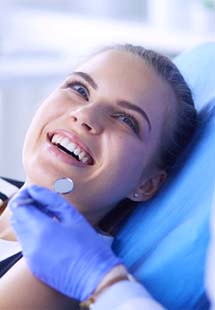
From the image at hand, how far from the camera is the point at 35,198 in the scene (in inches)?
38.4

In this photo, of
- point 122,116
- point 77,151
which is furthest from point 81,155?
A: point 122,116

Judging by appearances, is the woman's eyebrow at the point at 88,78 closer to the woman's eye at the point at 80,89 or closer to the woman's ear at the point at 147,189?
the woman's eye at the point at 80,89

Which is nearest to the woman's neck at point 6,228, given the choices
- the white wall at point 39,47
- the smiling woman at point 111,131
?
the smiling woman at point 111,131

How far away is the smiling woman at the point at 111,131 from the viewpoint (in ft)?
3.52

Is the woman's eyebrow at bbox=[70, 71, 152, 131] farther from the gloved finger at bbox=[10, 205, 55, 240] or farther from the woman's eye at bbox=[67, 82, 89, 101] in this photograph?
the gloved finger at bbox=[10, 205, 55, 240]

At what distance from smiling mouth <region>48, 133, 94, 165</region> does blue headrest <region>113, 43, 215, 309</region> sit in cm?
18

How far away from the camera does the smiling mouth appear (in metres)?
1.07

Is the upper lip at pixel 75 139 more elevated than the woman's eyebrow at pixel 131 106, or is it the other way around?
the woman's eyebrow at pixel 131 106

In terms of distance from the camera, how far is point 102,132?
1.09 metres

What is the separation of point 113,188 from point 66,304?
0.23m

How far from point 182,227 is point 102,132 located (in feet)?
0.74

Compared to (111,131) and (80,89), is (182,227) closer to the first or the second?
(111,131)

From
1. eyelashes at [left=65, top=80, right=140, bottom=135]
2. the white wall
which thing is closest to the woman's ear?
eyelashes at [left=65, top=80, right=140, bottom=135]

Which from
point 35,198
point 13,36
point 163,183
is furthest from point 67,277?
point 13,36
